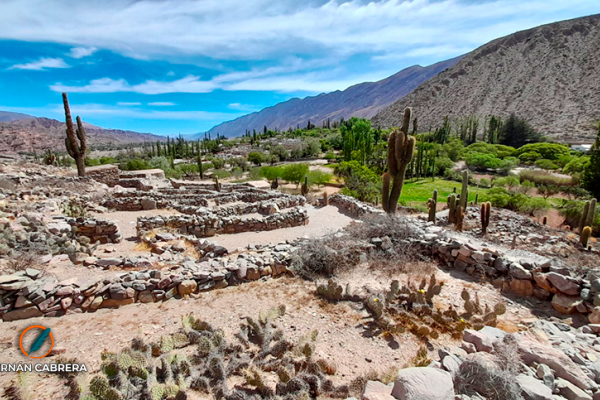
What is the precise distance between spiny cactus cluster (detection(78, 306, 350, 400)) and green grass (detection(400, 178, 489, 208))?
697 inches

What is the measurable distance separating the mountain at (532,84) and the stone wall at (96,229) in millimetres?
68512

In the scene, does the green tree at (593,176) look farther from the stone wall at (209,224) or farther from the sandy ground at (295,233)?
the stone wall at (209,224)

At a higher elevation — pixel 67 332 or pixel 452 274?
pixel 67 332

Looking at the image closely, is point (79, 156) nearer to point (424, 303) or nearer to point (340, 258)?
point (340, 258)

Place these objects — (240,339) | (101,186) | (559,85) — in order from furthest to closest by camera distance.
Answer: (559,85)
(101,186)
(240,339)

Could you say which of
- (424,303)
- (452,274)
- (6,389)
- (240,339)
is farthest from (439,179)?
(6,389)

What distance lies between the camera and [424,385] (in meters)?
2.75

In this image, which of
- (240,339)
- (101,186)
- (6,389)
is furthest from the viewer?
(101,186)

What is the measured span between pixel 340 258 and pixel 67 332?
200 inches

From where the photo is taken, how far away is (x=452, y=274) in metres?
6.54

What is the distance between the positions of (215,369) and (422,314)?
3.32 metres

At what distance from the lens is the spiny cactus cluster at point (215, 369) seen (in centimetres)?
318

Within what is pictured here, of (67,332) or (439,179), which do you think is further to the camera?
(439,179)

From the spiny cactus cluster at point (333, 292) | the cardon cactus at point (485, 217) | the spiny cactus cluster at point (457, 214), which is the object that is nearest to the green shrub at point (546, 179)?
the cardon cactus at point (485, 217)
